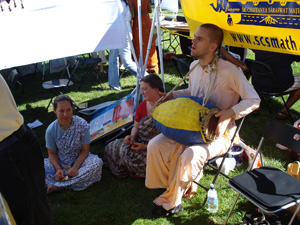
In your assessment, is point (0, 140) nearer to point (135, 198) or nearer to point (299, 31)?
point (135, 198)

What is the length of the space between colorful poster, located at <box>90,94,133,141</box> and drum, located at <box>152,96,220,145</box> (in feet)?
4.32

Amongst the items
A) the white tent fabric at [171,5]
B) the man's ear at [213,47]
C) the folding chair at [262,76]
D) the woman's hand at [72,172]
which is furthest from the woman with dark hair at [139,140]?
the white tent fabric at [171,5]

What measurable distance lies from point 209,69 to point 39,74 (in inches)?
250

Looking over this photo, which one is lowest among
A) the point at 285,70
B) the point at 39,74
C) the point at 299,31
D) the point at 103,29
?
the point at 39,74

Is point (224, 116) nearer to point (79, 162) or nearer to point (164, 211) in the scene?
point (164, 211)

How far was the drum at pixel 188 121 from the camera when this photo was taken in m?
2.52

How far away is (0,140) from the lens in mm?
1895

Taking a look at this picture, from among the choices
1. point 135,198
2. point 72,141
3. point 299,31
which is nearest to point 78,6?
point 72,141

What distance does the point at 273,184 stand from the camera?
2.34m

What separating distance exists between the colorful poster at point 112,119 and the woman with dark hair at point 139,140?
0.52 metres

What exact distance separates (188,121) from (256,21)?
3.01ft

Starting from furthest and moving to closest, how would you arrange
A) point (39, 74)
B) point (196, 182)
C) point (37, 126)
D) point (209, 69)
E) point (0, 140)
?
point (39, 74) < point (37, 126) < point (196, 182) < point (209, 69) < point (0, 140)

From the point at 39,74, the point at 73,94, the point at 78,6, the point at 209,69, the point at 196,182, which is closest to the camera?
the point at 209,69

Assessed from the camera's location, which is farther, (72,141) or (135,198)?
(72,141)
